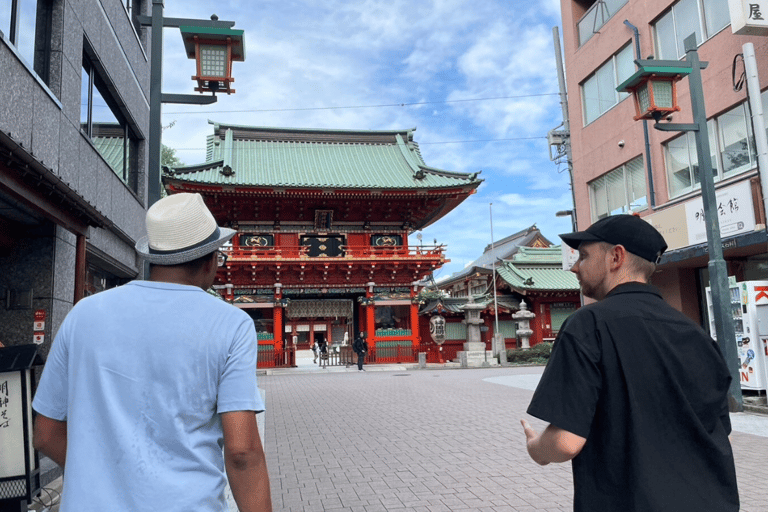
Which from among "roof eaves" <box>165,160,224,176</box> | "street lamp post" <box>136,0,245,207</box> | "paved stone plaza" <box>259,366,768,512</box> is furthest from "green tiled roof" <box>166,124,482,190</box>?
"street lamp post" <box>136,0,245,207</box>

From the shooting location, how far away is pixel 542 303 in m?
29.0

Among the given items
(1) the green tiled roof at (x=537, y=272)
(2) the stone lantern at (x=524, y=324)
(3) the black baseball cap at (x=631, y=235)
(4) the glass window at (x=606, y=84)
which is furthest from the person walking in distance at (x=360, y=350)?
(3) the black baseball cap at (x=631, y=235)

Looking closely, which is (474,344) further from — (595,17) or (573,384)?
(573,384)

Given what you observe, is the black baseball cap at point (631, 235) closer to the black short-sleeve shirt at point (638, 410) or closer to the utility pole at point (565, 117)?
the black short-sleeve shirt at point (638, 410)

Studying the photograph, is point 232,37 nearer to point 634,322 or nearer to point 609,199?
point 634,322

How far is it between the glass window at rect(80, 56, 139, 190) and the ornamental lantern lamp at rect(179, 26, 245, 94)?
103 inches

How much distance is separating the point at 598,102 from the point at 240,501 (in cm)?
1639

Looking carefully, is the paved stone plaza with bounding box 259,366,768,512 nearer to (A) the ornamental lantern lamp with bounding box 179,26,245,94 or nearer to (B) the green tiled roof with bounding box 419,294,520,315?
(A) the ornamental lantern lamp with bounding box 179,26,245,94

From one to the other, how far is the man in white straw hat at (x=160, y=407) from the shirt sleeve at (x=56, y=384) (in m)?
0.04

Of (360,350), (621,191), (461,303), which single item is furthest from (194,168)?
(621,191)

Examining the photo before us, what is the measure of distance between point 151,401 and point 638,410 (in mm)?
1477

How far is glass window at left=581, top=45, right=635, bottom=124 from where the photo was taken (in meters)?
14.8

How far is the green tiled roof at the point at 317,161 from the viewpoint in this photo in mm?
24703

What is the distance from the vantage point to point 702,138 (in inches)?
366
